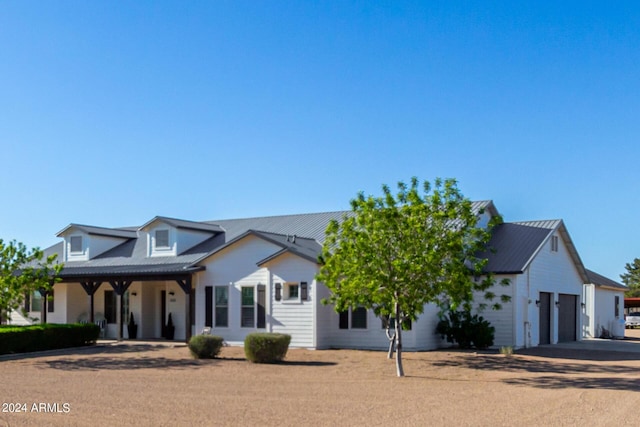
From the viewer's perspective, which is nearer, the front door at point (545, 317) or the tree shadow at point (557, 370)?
the tree shadow at point (557, 370)

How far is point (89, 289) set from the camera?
105 feet

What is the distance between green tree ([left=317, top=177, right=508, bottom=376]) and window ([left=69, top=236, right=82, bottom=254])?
66.7 feet

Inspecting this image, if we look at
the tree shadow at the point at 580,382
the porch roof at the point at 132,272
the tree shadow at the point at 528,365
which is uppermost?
the porch roof at the point at 132,272

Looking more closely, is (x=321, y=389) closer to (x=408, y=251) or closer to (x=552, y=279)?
(x=408, y=251)

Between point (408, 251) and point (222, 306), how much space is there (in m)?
11.9

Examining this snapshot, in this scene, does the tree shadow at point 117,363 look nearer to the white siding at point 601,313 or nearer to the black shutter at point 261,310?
the black shutter at point 261,310

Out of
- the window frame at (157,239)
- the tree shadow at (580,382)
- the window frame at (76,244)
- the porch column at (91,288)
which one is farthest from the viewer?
the window frame at (76,244)

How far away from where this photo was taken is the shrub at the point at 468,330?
87.2 feet

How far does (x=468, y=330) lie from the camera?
87.5ft

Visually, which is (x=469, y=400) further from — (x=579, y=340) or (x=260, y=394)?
(x=579, y=340)

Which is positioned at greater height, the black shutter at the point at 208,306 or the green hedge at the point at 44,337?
the black shutter at the point at 208,306

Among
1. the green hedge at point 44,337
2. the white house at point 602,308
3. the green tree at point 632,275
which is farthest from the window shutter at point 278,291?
the green tree at point 632,275

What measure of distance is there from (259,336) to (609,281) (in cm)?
2532

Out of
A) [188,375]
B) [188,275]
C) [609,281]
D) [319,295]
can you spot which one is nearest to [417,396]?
[188,375]
